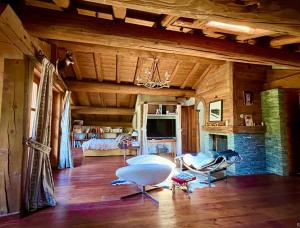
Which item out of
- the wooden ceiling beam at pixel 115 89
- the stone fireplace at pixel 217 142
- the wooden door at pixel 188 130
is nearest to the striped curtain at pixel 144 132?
the wooden ceiling beam at pixel 115 89

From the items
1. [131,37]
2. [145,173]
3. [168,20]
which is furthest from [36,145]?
[168,20]

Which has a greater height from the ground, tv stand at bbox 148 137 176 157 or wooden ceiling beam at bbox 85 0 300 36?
wooden ceiling beam at bbox 85 0 300 36

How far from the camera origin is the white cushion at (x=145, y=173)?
3.04 m

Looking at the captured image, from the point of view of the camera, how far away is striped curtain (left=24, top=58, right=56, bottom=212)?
269 centimetres

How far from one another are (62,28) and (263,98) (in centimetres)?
508

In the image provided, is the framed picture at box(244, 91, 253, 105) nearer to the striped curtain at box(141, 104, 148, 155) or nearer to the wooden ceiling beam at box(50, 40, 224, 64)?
the wooden ceiling beam at box(50, 40, 224, 64)

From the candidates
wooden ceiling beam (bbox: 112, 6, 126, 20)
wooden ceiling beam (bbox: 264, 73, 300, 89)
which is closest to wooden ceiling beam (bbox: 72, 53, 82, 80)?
wooden ceiling beam (bbox: 112, 6, 126, 20)

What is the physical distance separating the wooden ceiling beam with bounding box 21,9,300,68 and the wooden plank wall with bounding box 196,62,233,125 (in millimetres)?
1797

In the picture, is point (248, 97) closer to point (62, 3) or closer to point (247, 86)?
point (247, 86)

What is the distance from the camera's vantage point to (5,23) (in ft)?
6.21

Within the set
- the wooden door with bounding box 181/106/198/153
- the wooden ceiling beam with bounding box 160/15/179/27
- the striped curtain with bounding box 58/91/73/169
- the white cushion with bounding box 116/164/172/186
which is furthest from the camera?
→ the wooden door with bounding box 181/106/198/153

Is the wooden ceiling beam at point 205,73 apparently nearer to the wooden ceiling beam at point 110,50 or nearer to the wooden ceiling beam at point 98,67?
the wooden ceiling beam at point 110,50

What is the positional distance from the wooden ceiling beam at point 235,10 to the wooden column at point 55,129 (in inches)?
184

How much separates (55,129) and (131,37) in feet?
12.7
